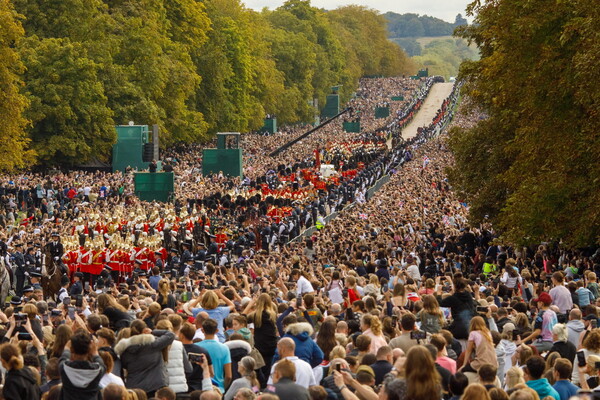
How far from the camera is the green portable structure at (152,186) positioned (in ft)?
156

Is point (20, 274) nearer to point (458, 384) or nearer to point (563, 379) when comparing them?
point (563, 379)

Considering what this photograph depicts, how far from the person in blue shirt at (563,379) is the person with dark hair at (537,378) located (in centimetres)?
9

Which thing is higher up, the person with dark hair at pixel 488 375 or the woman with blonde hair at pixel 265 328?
the person with dark hair at pixel 488 375

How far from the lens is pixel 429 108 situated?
128 metres

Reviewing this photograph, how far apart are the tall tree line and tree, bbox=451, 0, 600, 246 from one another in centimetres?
2288

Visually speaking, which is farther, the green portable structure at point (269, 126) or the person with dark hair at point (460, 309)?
the green portable structure at point (269, 126)

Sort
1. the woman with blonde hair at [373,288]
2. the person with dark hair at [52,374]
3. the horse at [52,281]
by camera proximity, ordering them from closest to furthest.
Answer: the person with dark hair at [52,374], the woman with blonde hair at [373,288], the horse at [52,281]

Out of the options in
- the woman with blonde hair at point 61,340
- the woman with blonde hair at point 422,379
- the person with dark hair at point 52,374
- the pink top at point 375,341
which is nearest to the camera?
the woman with blonde hair at point 422,379

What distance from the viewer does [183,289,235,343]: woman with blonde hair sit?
13.5 meters

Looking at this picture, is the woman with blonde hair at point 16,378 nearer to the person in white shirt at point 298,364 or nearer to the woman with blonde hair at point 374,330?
the person in white shirt at point 298,364

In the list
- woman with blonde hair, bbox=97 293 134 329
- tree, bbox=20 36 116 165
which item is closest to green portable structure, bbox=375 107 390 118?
tree, bbox=20 36 116 165

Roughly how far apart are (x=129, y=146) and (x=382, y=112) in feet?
227

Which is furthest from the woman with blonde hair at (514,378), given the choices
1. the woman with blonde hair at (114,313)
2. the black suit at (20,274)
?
the black suit at (20,274)

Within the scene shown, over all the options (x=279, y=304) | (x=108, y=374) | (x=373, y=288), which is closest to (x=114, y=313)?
(x=279, y=304)
